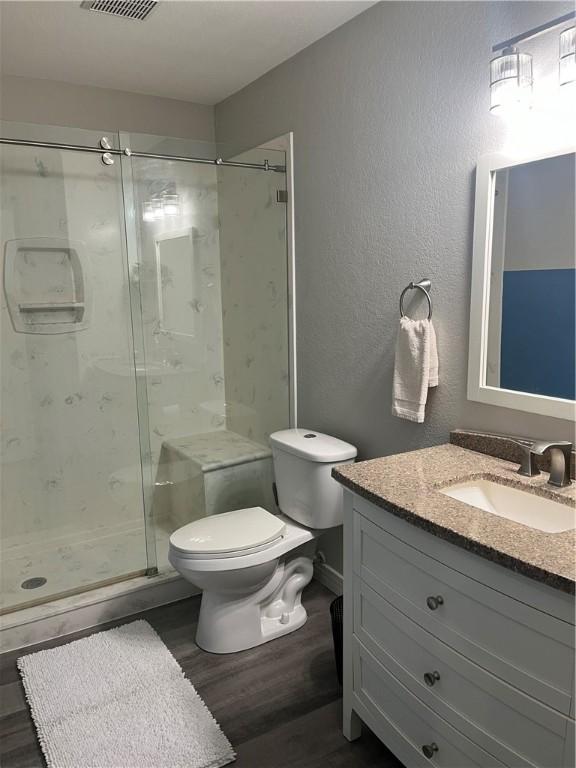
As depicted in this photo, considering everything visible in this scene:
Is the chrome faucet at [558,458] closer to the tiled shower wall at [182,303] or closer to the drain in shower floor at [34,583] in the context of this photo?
the tiled shower wall at [182,303]

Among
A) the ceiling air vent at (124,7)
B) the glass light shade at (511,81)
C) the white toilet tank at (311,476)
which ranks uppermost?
the ceiling air vent at (124,7)

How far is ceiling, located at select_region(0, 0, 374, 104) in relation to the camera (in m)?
2.09

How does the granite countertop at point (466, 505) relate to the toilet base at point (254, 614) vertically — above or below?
above

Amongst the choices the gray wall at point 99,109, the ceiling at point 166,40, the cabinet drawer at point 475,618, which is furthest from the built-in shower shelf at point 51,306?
the cabinet drawer at point 475,618

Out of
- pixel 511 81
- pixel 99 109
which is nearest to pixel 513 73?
pixel 511 81

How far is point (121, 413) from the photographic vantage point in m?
3.11

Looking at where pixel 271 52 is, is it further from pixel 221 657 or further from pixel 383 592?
pixel 221 657

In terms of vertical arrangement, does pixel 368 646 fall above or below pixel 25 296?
below

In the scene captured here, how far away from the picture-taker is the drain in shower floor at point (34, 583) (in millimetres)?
2584

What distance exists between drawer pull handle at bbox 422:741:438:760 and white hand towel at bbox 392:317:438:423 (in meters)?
0.96

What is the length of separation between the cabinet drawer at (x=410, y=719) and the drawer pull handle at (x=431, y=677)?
77mm

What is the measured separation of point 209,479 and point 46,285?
128 centimetres

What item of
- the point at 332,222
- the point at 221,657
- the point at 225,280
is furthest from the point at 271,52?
the point at 221,657

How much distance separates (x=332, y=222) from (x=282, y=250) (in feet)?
1.33
